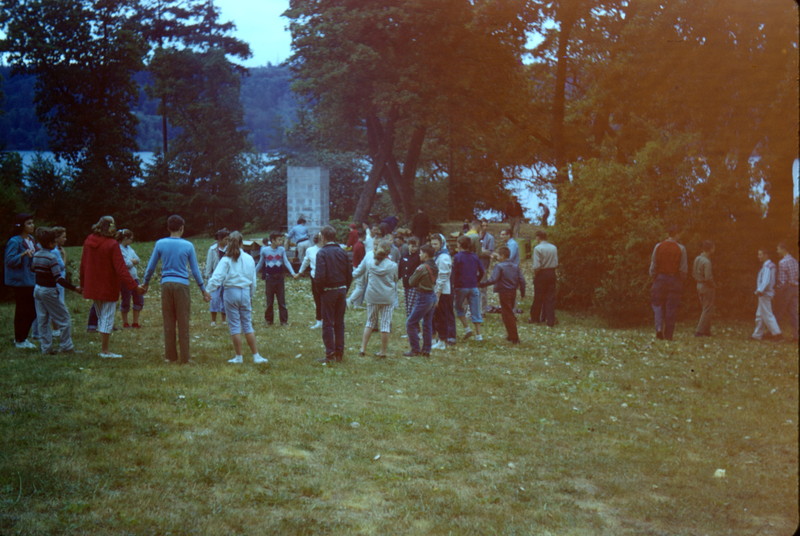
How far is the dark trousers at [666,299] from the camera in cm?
1409

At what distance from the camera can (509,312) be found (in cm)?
1354

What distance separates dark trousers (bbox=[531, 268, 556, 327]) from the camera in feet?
52.8

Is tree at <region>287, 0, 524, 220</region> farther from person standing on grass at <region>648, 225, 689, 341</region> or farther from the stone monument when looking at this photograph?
person standing on grass at <region>648, 225, 689, 341</region>

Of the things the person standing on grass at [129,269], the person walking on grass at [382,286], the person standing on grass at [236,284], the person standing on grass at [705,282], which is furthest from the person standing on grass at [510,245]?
the person standing on grass at [129,269]

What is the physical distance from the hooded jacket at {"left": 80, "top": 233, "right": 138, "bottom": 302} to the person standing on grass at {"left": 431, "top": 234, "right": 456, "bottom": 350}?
4.71 m

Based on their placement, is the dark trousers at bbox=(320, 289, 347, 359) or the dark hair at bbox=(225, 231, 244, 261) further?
the dark trousers at bbox=(320, 289, 347, 359)

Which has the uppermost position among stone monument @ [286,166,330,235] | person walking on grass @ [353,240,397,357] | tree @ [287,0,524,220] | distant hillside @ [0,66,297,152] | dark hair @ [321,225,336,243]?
tree @ [287,0,524,220]

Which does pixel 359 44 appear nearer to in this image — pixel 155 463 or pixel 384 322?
pixel 384 322

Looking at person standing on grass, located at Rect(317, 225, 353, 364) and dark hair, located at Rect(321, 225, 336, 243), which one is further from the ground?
dark hair, located at Rect(321, 225, 336, 243)

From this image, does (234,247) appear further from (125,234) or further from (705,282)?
(705,282)

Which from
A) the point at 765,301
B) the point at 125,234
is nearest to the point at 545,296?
the point at 765,301

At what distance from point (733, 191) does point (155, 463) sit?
42.4 feet

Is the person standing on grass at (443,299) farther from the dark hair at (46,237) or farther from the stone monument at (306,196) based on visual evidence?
the stone monument at (306,196)

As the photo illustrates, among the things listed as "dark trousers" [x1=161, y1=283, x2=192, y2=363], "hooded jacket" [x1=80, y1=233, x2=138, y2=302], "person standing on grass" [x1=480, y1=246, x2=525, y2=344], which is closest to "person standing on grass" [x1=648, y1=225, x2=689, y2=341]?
"person standing on grass" [x1=480, y1=246, x2=525, y2=344]
